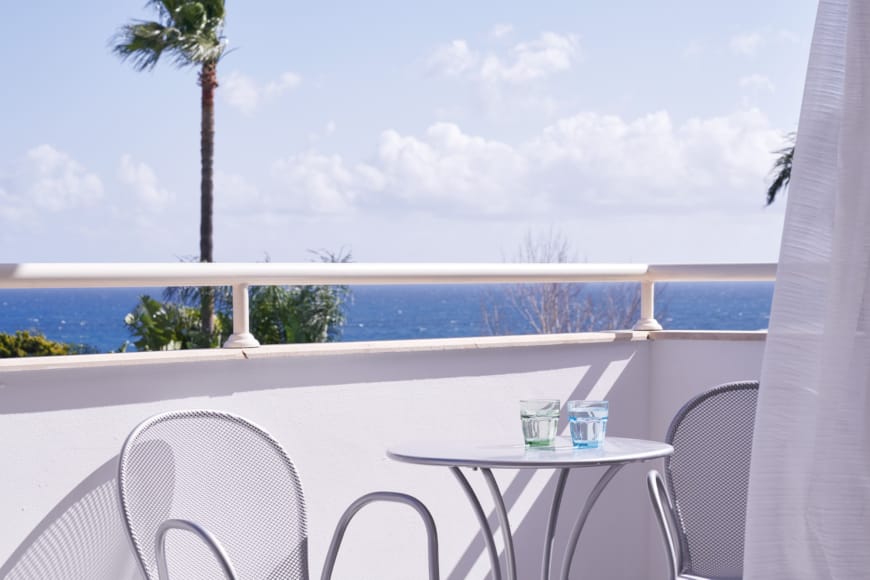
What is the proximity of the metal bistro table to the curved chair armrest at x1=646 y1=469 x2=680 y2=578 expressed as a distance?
120 mm

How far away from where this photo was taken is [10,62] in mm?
41531

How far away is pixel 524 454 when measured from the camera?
7.82 feet

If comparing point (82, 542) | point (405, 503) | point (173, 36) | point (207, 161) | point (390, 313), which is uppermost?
point (173, 36)

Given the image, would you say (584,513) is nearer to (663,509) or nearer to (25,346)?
(663,509)

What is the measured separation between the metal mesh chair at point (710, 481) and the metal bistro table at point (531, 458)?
24 centimetres

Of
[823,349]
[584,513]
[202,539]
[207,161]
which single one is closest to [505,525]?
[584,513]

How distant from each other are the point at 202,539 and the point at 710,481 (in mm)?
1320

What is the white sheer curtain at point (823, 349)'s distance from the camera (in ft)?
2.53

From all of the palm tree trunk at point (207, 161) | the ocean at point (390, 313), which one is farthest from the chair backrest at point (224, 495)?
the ocean at point (390, 313)

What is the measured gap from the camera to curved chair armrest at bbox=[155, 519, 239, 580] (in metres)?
2.16

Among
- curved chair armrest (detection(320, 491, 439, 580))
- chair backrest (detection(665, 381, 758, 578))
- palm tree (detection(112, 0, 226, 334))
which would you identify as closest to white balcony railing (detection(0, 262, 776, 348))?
chair backrest (detection(665, 381, 758, 578))

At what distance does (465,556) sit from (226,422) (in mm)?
987

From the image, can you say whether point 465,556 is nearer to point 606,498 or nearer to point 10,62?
point 606,498

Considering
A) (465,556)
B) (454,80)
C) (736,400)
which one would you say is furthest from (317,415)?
(454,80)
